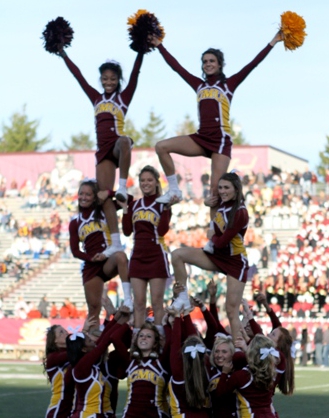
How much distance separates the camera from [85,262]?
8.62m

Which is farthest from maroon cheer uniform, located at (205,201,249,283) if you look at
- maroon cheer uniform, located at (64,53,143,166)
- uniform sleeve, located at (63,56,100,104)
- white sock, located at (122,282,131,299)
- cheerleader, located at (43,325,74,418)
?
uniform sleeve, located at (63,56,100,104)

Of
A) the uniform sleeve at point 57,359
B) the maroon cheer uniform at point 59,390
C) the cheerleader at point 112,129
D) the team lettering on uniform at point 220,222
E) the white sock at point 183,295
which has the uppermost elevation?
the cheerleader at point 112,129

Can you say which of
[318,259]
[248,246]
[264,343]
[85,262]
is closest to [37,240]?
[248,246]

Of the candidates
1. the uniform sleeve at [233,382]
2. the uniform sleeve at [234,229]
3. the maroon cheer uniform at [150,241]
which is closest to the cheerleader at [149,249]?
the maroon cheer uniform at [150,241]

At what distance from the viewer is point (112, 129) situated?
839 cm

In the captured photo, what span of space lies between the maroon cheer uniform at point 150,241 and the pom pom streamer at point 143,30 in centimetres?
123

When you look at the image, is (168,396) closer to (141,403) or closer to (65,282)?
(141,403)

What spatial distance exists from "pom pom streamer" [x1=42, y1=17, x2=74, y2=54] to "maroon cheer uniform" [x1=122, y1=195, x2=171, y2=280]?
163cm

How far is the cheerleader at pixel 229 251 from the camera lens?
24.8ft

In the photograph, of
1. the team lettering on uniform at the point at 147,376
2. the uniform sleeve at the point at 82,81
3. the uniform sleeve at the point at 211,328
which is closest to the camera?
the team lettering on uniform at the point at 147,376

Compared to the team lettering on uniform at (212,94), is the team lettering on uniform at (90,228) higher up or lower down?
lower down

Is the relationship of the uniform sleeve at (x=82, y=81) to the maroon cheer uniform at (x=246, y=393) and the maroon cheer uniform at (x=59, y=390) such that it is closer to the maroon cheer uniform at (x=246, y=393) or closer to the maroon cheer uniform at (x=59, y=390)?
the maroon cheer uniform at (x=59, y=390)

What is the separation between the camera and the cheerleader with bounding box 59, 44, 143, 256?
27.3 feet

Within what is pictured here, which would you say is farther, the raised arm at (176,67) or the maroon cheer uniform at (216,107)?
the raised arm at (176,67)
